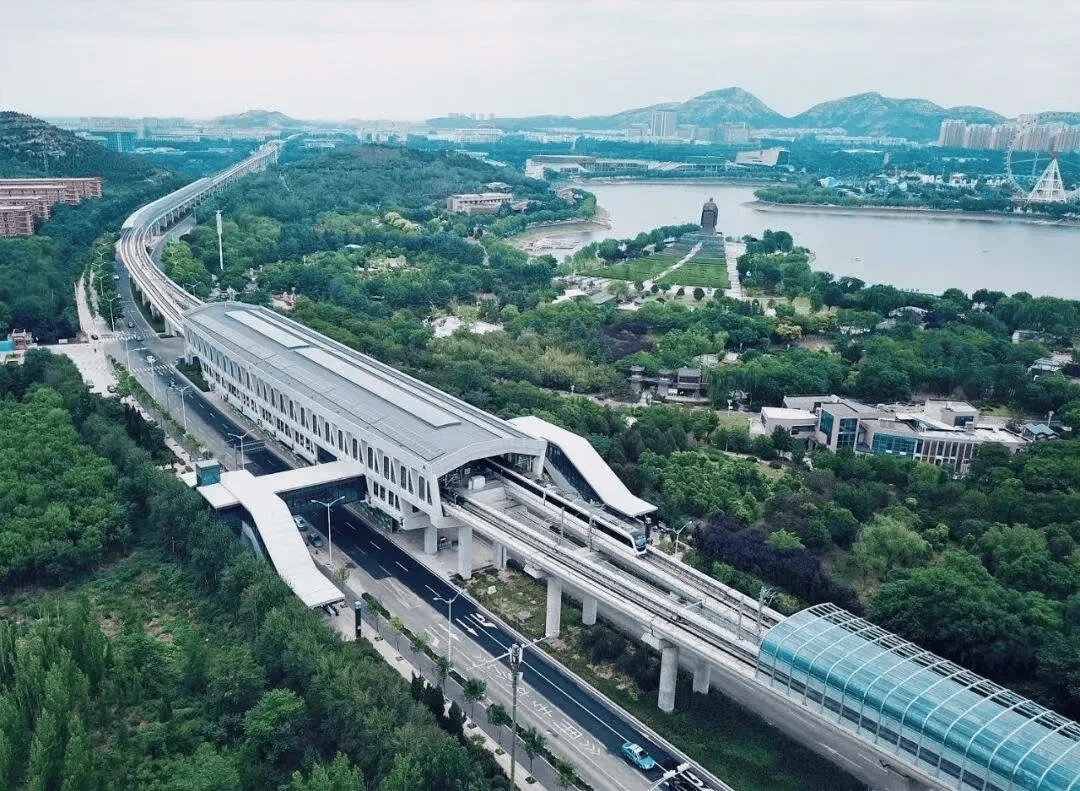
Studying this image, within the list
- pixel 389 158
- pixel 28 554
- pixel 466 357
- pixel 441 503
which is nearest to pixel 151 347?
pixel 466 357

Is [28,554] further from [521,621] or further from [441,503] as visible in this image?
[521,621]

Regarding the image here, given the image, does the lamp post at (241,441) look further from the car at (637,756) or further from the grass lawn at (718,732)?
the car at (637,756)

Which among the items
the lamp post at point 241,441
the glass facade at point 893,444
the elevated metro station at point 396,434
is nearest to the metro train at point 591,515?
the elevated metro station at point 396,434

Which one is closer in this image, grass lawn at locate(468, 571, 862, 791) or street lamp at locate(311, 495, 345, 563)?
grass lawn at locate(468, 571, 862, 791)

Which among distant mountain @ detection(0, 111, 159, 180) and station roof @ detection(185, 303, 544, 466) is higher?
distant mountain @ detection(0, 111, 159, 180)

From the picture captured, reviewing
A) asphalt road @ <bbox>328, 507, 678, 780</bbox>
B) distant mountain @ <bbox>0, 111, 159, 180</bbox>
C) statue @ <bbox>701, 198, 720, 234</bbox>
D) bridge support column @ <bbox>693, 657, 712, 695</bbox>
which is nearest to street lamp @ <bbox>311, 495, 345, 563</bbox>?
asphalt road @ <bbox>328, 507, 678, 780</bbox>

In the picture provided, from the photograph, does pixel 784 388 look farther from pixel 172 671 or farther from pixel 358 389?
pixel 172 671

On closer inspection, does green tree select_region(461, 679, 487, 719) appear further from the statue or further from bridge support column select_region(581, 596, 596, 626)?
the statue
